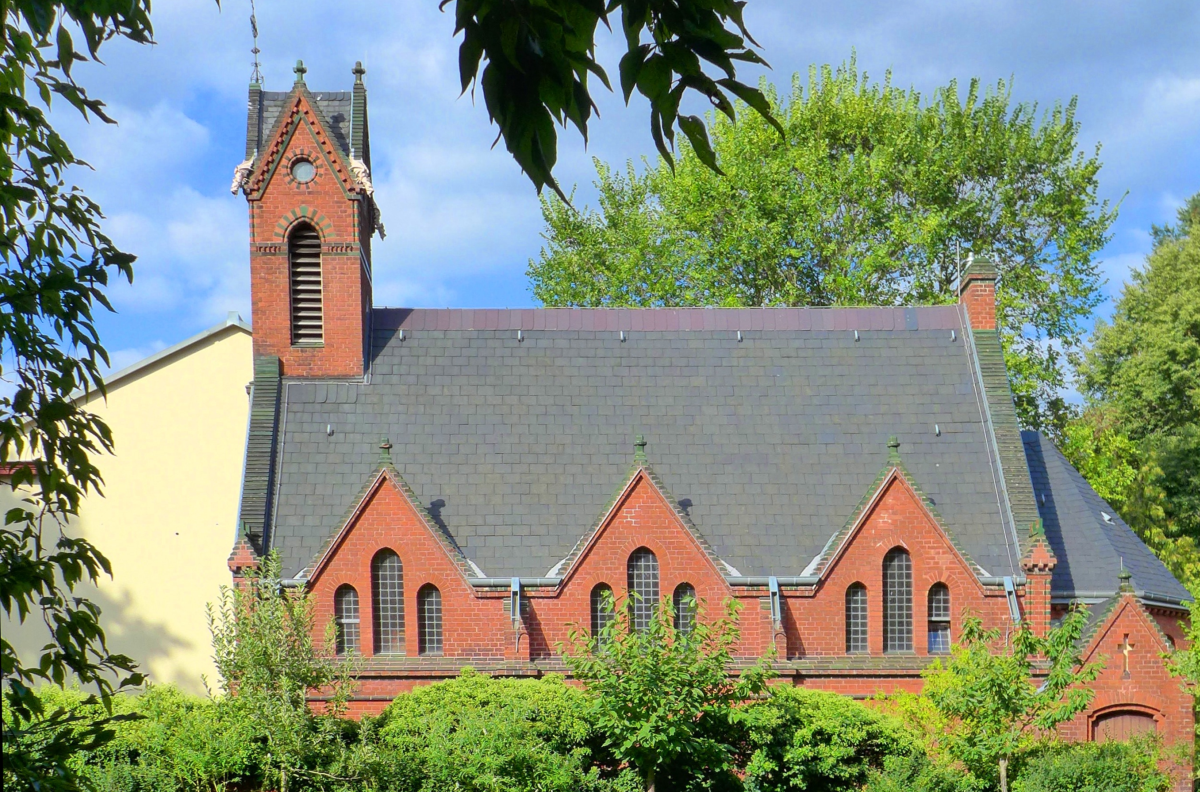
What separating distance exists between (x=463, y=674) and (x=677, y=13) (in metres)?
19.3

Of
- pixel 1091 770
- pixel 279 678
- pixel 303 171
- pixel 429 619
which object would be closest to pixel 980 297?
pixel 1091 770

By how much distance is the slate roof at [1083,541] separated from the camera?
25734 millimetres

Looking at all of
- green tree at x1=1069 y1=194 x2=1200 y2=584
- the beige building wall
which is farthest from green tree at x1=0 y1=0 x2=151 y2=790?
green tree at x1=1069 y1=194 x2=1200 y2=584

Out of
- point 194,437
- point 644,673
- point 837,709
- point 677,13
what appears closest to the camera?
point 677,13

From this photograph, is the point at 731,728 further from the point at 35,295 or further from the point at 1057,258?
the point at 1057,258

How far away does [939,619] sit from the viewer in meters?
24.5

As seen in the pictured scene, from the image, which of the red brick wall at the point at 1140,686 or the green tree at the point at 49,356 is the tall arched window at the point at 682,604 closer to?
the red brick wall at the point at 1140,686

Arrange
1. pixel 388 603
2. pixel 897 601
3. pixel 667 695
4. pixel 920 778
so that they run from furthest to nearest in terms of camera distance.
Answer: pixel 897 601 → pixel 388 603 → pixel 920 778 → pixel 667 695

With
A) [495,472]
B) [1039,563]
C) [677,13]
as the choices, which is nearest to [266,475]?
[495,472]

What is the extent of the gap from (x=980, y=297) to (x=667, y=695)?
43.7 ft

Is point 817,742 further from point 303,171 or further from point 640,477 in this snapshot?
point 303,171

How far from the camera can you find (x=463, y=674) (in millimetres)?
22547

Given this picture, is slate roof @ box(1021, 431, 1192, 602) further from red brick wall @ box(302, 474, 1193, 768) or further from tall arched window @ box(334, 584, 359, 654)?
tall arched window @ box(334, 584, 359, 654)

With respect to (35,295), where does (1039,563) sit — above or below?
below
